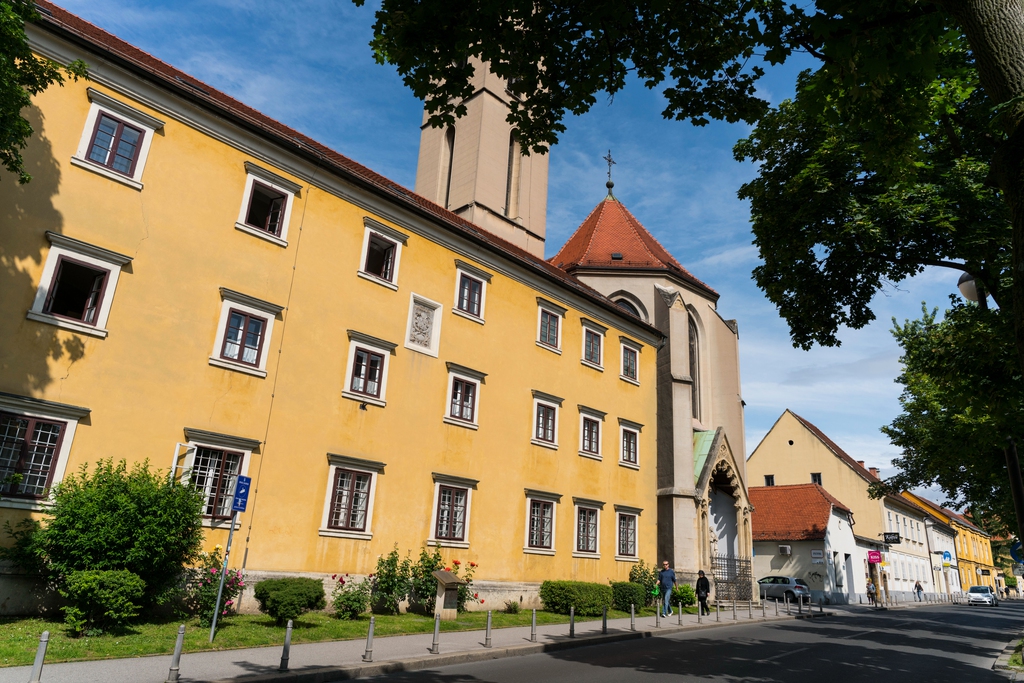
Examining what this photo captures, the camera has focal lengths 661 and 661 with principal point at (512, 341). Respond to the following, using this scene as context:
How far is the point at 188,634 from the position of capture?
38.7 feet

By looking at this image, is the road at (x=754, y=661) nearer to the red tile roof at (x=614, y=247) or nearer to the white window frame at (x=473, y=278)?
the white window frame at (x=473, y=278)

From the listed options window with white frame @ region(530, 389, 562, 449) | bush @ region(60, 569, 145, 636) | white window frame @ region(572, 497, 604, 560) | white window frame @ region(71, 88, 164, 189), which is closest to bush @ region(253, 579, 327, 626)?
bush @ region(60, 569, 145, 636)

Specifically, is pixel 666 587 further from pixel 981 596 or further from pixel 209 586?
pixel 981 596

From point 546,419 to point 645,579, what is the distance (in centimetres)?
762

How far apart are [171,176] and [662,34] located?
1201cm

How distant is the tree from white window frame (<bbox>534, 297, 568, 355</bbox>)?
15606 millimetres

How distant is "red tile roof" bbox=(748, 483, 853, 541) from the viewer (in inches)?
1596

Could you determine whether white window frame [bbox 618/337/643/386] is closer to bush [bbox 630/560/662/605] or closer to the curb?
bush [bbox 630/560/662/605]

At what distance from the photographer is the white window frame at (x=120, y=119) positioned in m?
13.9

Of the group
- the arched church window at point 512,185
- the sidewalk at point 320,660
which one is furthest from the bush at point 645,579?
the arched church window at point 512,185

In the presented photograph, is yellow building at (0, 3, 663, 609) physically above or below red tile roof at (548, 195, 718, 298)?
below

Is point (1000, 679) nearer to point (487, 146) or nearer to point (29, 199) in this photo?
point (29, 199)

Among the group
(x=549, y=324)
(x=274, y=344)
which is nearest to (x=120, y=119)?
(x=274, y=344)

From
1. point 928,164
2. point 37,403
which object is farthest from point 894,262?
point 37,403
